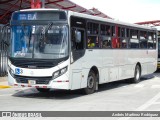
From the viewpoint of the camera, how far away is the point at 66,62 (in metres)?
12.7

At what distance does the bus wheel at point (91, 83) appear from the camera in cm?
1432

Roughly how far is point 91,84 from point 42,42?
2846mm

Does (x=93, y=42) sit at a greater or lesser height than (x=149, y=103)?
greater

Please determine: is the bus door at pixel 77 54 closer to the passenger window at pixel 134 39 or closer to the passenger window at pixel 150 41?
the passenger window at pixel 134 39

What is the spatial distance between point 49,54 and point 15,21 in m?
1.87

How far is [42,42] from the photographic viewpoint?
12789 millimetres

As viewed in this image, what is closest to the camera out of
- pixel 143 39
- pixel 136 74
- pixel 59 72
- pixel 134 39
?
pixel 59 72

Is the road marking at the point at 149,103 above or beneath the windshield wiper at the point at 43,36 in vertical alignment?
beneath

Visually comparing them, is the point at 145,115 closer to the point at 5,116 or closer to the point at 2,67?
the point at 5,116

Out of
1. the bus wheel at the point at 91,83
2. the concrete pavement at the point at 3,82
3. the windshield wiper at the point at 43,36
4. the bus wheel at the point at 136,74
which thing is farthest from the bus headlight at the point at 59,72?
the bus wheel at the point at 136,74

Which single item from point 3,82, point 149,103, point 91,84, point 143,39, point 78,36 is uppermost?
point 78,36

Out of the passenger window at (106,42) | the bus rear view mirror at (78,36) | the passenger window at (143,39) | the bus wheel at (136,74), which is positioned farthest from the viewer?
the passenger window at (143,39)

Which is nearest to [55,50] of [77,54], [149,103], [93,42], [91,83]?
[77,54]

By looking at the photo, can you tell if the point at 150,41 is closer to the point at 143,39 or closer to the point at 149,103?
the point at 143,39
